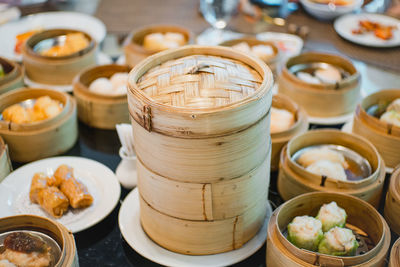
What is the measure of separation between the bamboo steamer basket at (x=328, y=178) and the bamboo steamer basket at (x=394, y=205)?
5cm

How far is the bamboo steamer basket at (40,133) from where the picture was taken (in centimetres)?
222

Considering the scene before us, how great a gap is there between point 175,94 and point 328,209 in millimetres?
719

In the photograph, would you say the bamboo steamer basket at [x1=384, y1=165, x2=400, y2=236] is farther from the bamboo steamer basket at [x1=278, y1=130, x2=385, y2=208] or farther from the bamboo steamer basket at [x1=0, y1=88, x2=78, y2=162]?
the bamboo steamer basket at [x1=0, y1=88, x2=78, y2=162]

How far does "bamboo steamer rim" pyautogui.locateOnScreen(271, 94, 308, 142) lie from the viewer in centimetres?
220

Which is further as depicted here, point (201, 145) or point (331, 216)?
point (331, 216)

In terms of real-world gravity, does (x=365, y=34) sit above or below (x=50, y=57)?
below

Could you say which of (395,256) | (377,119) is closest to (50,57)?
(377,119)

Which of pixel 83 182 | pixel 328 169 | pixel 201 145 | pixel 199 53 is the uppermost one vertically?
pixel 199 53

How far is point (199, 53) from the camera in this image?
1.76 meters

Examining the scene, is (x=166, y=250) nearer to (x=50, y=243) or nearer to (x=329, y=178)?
(x=50, y=243)

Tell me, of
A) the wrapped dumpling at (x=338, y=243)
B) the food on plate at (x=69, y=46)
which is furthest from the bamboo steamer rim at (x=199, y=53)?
the food on plate at (x=69, y=46)

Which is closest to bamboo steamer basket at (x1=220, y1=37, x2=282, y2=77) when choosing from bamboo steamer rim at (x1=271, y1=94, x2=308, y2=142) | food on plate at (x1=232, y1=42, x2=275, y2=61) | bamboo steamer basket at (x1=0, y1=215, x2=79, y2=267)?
food on plate at (x1=232, y1=42, x2=275, y2=61)

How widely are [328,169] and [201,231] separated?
2.17 feet

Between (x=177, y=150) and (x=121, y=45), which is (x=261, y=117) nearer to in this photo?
(x=177, y=150)
